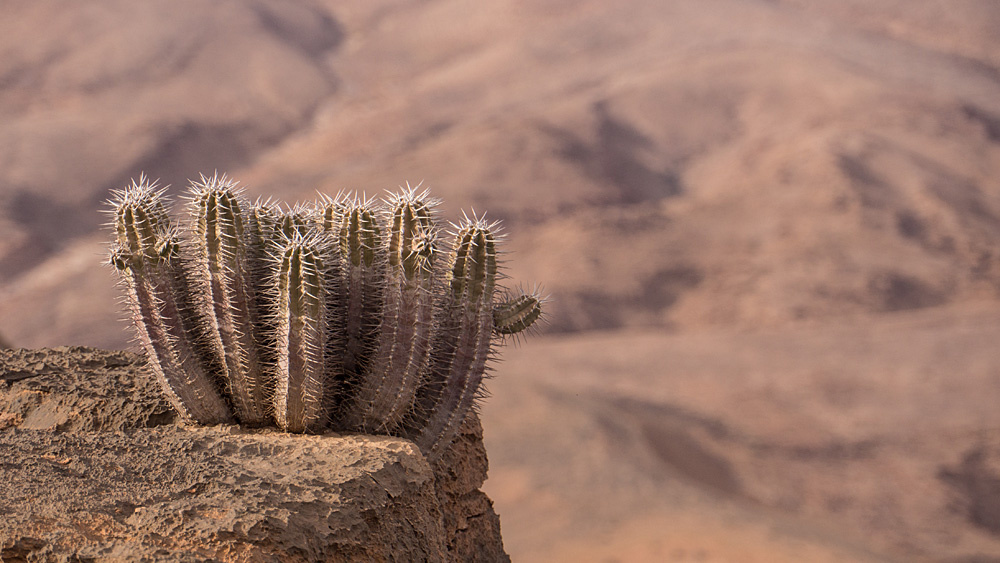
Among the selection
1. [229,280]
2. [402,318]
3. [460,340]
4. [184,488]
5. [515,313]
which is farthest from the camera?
[515,313]

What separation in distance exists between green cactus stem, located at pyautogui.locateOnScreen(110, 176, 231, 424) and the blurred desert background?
2.92 ft

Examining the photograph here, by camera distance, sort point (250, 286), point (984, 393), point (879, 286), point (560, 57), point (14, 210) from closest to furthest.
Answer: point (250, 286) → point (984, 393) → point (879, 286) → point (14, 210) → point (560, 57)

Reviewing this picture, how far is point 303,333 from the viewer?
329cm

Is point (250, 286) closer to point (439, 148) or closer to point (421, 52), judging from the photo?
point (439, 148)

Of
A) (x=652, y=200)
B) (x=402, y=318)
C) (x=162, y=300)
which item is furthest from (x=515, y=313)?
(x=652, y=200)

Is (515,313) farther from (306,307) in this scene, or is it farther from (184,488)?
(184,488)

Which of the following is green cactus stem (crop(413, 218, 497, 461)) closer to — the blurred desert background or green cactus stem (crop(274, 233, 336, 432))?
green cactus stem (crop(274, 233, 336, 432))

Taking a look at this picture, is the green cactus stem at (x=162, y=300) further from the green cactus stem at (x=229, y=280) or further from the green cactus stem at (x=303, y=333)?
the green cactus stem at (x=303, y=333)

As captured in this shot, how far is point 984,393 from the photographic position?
757 inches

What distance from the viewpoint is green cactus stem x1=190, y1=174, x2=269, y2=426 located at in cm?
334

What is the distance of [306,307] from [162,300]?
1.90ft

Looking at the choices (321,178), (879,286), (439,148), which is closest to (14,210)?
(321,178)

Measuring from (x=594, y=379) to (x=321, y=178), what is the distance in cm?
1727

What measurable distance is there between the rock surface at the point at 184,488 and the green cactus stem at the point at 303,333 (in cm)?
10
